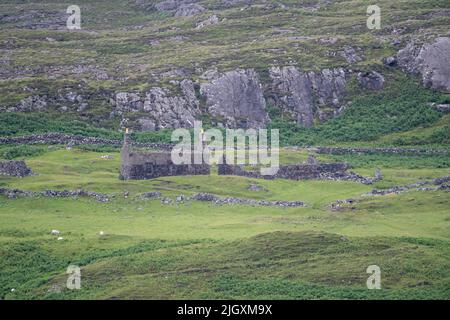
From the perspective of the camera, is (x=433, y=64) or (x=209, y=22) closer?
(x=433, y=64)

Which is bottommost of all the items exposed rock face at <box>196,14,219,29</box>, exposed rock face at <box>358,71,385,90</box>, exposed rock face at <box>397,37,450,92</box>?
exposed rock face at <box>358,71,385,90</box>

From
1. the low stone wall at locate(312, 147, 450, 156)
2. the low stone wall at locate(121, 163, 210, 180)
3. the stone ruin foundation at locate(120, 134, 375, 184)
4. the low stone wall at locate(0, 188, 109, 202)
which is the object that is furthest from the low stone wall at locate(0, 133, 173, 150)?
the low stone wall at locate(0, 188, 109, 202)

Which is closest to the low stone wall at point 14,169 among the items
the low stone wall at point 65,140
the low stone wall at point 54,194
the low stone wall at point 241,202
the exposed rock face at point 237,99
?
the low stone wall at point 54,194

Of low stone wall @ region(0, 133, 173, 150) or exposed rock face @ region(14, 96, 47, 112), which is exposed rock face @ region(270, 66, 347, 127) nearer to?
low stone wall @ region(0, 133, 173, 150)

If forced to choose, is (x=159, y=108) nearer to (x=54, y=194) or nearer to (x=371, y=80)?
(x=371, y=80)

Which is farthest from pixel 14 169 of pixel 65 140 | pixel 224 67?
pixel 224 67

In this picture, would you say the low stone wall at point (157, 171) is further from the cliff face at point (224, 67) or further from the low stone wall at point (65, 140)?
the cliff face at point (224, 67)

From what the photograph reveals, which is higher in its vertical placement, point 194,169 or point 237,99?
point 237,99
